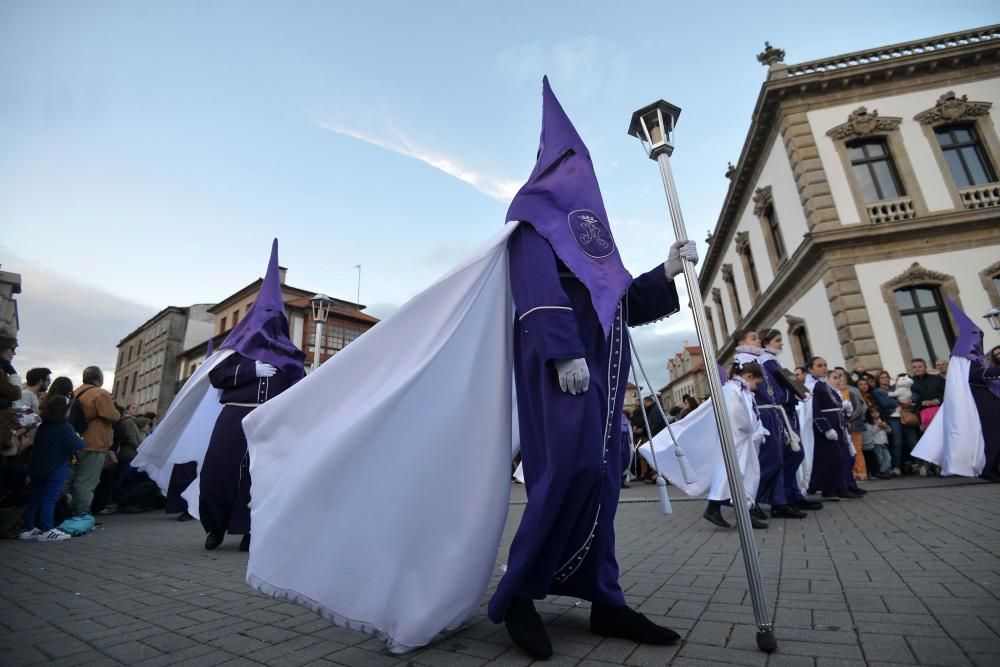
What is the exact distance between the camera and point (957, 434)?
7.63 metres

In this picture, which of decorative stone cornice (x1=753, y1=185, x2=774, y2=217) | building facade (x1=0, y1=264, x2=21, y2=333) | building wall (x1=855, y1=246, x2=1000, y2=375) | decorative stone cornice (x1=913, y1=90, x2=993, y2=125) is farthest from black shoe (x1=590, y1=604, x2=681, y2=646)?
decorative stone cornice (x1=753, y1=185, x2=774, y2=217)

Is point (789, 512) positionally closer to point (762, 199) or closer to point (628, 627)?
point (628, 627)

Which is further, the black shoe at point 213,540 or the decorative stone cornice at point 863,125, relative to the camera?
the decorative stone cornice at point 863,125

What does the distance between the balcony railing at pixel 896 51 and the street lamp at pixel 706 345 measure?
A: 18260 millimetres

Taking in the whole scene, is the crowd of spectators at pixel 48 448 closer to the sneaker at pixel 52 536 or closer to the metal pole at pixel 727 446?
the sneaker at pixel 52 536

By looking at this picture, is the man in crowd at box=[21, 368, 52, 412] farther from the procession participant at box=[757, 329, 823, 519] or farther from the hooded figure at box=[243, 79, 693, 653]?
the procession participant at box=[757, 329, 823, 519]

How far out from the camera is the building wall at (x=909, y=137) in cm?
1534

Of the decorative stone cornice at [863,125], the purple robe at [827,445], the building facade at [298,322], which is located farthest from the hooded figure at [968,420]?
the building facade at [298,322]

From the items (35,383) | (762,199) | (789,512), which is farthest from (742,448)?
(762,199)

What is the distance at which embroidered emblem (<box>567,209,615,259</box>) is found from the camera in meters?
2.42

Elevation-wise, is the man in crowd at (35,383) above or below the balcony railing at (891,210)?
below

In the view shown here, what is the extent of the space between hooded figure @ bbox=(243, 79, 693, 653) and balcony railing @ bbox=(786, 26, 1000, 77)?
19067mm

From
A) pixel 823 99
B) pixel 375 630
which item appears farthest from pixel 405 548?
pixel 823 99

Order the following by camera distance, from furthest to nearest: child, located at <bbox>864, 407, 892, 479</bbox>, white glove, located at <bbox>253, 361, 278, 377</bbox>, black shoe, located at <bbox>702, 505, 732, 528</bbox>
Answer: child, located at <bbox>864, 407, 892, 479</bbox>, black shoe, located at <bbox>702, 505, 732, 528</bbox>, white glove, located at <bbox>253, 361, 278, 377</bbox>
